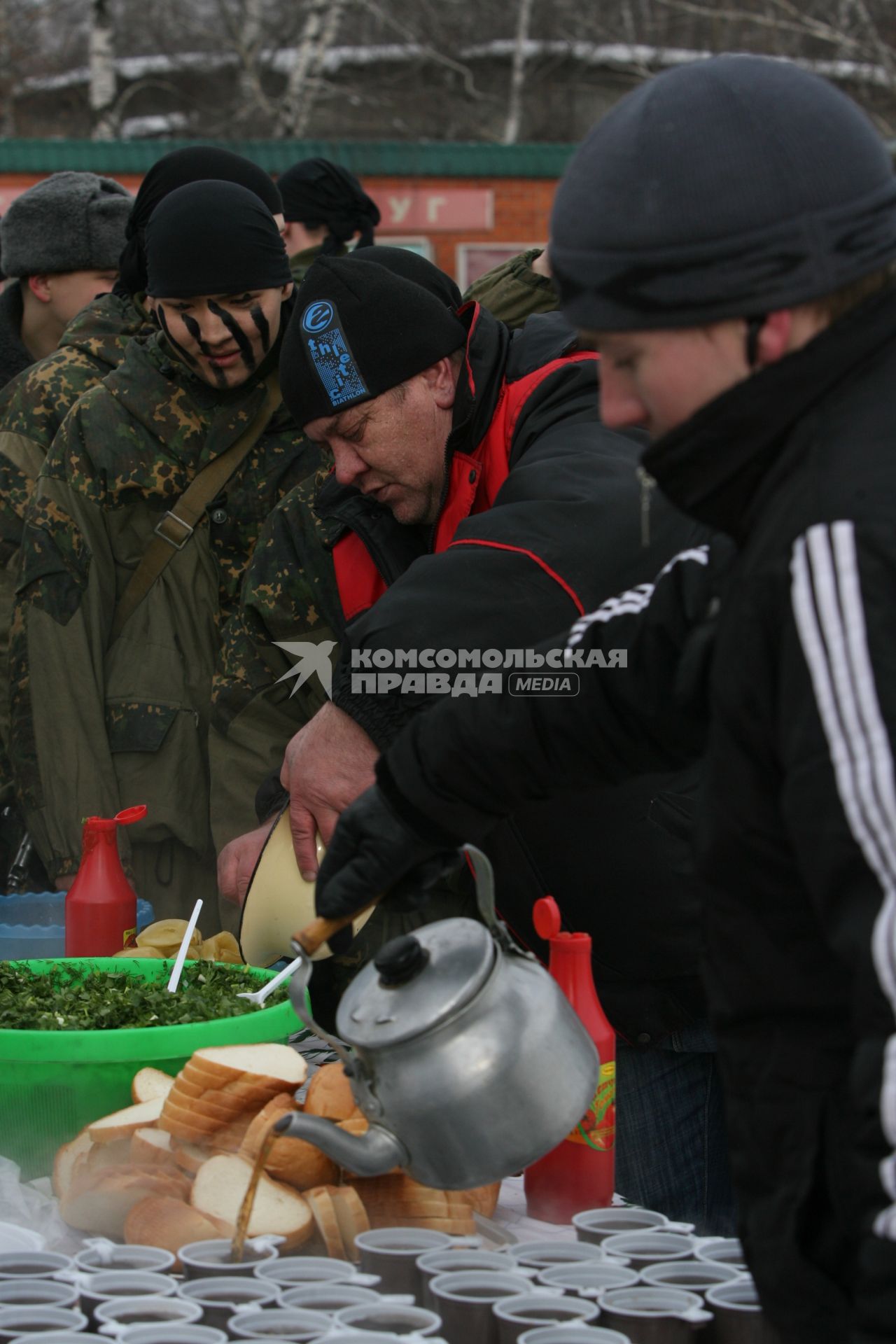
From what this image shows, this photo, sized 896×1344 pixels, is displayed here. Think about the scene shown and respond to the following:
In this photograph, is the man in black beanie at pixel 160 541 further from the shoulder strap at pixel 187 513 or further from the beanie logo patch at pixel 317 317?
the beanie logo patch at pixel 317 317

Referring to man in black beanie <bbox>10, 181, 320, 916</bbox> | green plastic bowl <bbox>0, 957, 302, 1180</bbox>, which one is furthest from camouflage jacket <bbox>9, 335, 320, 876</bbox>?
green plastic bowl <bbox>0, 957, 302, 1180</bbox>

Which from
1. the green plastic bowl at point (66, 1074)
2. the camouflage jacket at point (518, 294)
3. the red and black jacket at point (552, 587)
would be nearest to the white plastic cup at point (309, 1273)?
the green plastic bowl at point (66, 1074)

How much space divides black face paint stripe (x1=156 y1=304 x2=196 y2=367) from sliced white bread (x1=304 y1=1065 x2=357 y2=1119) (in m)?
1.78

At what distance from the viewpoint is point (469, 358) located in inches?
89.5

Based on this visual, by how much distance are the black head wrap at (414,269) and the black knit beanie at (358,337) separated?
79 millimetres

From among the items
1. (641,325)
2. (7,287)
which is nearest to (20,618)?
(7,287)

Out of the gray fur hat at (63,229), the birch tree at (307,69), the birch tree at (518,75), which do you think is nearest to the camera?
the gray fur hat at (63,229)

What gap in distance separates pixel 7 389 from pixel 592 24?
65.0 feet

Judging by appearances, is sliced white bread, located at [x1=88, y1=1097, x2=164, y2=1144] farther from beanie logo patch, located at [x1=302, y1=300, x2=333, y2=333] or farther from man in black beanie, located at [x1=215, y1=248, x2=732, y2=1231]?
beanie logo patch, located at [x1=302, y1=300, x2=333, y2=333]

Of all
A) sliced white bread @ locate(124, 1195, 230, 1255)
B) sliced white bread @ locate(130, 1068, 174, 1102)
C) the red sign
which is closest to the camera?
sliced white bread @ locate(124, 1195, 230, 1255)

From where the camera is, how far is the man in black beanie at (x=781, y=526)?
36.7 inches

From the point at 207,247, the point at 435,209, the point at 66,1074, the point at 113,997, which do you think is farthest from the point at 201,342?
the point at 435,209

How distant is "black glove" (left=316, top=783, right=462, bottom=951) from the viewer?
4.61 feet

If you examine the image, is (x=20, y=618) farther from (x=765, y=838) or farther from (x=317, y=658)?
(x=765, y=838)
